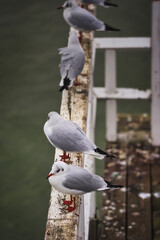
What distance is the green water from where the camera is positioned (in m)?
4.41

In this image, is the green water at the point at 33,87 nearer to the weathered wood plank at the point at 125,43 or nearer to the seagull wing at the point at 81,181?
the weathered wood plank at the point at 125,43

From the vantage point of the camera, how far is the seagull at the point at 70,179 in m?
1.76

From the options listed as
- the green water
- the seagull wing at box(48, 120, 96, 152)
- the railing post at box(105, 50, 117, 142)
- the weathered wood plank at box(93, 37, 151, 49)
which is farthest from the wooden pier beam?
the green water

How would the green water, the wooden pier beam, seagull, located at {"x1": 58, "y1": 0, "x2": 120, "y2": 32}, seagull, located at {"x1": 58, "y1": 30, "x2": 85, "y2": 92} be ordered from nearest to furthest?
1. the wooden pier beam
2. seagull, located at {"x1": 58, "y1": 30, "x2": 85, "y2": 92}
3. seagull, located at {"x1": 58, "y1": 0, "x2": 120, "y2": 32}
4. the green water

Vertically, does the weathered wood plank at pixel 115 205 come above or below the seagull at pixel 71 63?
below

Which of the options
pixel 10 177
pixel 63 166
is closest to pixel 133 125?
pixel 10 177

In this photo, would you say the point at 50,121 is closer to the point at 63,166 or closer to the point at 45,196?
the point at 63,166

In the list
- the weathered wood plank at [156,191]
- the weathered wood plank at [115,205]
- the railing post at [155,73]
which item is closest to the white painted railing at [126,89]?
the railing post at [155,73]

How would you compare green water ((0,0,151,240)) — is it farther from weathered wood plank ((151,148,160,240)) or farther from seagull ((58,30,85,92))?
seagull ((58,30,85,92))

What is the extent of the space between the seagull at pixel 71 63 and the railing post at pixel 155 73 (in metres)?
1.12

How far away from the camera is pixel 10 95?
5.92 meters

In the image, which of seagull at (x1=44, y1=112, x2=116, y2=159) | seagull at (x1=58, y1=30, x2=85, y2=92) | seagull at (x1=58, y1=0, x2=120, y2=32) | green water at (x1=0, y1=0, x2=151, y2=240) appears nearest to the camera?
seagull at (x1=44, y1=112, x2=116, y2=159)

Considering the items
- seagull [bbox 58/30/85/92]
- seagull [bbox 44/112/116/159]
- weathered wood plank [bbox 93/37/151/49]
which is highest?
weathered wood plank [bbox 93/37/151/49]

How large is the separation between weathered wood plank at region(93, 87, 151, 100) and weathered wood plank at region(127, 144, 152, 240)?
574mm
